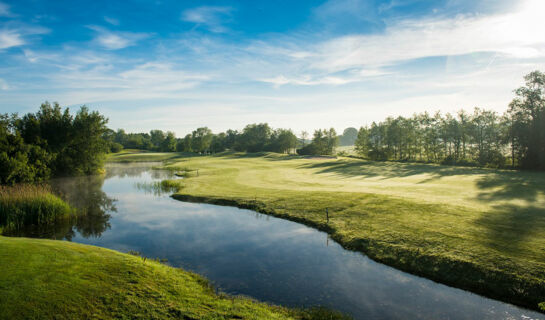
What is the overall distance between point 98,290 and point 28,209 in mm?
15251

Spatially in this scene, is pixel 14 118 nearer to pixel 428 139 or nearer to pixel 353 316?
pixel 353 316

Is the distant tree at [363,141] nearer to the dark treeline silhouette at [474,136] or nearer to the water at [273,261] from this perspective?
the dark treeline silhouette at [474,136]

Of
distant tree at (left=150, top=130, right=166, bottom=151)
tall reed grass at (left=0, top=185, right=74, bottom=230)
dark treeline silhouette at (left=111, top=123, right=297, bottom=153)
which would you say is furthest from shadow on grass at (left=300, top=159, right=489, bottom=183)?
distant tree at (left=150, top=130, right=166, bottom=151)

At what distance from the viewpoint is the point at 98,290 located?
7.36 meters

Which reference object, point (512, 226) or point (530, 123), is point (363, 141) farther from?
point (512, 226)

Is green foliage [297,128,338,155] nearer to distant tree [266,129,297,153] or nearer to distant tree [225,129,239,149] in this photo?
distant tree [266,129,297,153]

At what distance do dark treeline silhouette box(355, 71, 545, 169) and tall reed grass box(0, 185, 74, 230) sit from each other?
6452 centimetres

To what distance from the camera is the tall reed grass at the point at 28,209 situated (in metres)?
16.7

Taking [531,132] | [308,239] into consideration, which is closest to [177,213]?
[308,239]

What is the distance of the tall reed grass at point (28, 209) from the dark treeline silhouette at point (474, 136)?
64.5 meters

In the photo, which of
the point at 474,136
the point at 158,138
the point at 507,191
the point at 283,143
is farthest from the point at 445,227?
the point at 158,138

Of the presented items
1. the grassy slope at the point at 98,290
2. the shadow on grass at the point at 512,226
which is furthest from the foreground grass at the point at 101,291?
the shadow on grass at the point at 512,226

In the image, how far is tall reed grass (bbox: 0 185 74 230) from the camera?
16.7 metres

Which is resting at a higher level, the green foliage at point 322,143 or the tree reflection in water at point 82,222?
the green foliage at point 322,143
